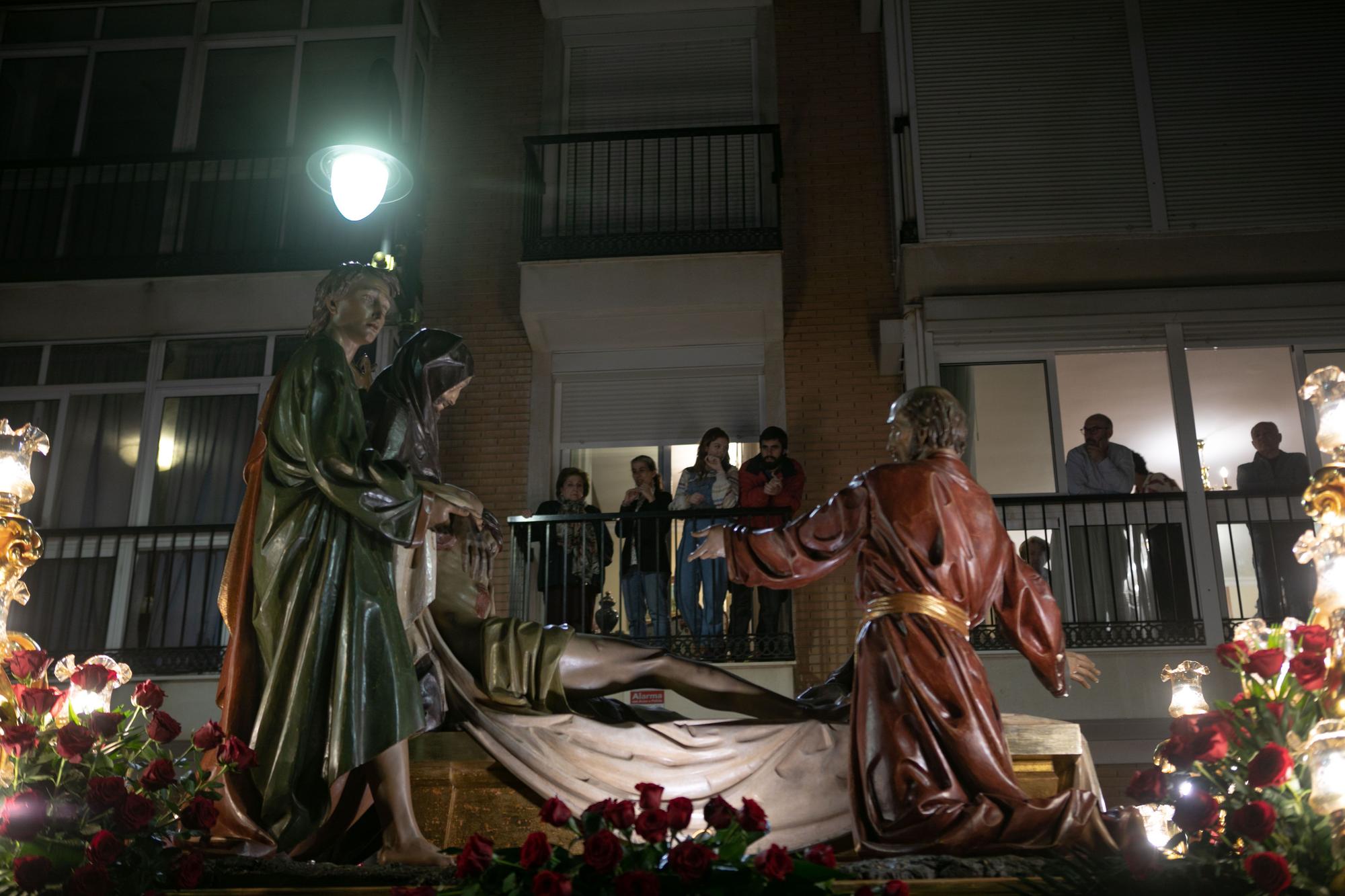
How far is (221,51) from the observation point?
1509cm

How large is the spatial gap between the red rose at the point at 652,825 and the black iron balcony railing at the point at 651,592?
26.8 feet

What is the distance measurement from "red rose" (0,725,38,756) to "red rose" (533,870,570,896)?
1.92 meters

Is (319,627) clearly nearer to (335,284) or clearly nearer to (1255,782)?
(335,284)

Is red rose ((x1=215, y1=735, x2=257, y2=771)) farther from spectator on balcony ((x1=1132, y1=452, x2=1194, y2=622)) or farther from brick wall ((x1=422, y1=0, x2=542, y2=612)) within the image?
spectator on balcony ((x1=1132, y1=452, x2=1194, y2=622))

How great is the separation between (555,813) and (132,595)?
35.6 ft

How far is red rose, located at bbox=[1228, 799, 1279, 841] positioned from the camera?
370 cm

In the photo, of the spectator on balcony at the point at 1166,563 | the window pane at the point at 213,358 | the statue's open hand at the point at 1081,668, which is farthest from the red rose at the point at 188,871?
the window pane at the point at 213,358

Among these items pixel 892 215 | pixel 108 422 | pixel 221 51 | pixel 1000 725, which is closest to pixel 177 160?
pixel 221 51

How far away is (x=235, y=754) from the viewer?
167 inches

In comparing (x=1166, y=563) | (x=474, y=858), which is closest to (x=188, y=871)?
(x=474, y=858)

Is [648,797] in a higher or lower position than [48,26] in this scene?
lower

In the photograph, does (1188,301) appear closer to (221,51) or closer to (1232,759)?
(1232,759)

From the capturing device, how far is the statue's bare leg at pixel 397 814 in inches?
178

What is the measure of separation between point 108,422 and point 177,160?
2.85m
